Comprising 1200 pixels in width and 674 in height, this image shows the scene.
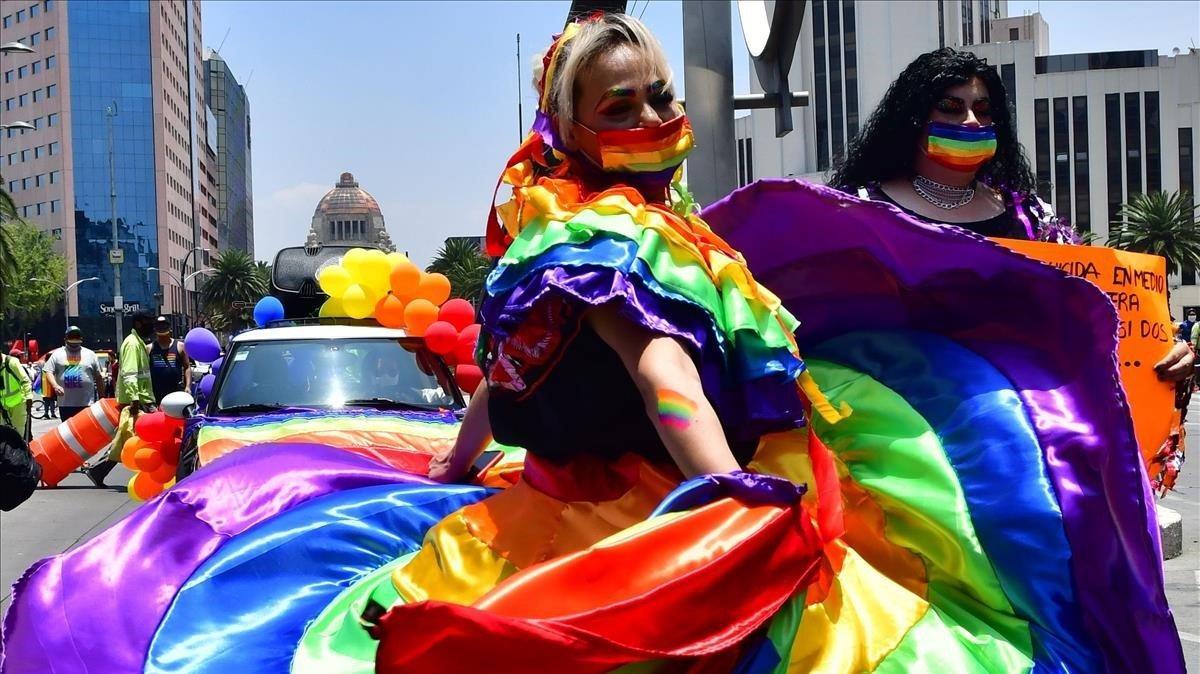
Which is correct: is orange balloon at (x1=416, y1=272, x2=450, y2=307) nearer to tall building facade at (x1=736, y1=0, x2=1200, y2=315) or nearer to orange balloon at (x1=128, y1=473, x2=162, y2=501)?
orange balloon at (x1=128, y1=473, x2=162, y2=501)

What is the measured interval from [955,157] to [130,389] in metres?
9.41

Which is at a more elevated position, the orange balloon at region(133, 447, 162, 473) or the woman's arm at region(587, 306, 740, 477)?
the woman's arm at region(587, 306, 740, 477)

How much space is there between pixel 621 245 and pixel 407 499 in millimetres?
905

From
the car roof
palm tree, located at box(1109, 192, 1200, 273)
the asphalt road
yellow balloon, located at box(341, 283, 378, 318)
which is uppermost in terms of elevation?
palm tree, located at box(1109, 192, 1200, 273)

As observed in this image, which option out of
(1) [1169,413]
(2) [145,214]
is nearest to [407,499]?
(1) [1169,413]

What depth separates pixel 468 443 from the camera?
8.81 feet

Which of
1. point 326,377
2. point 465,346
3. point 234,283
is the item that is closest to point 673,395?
point 326,377

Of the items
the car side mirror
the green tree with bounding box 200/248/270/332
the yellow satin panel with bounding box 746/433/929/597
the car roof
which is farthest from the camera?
the green tree with bounding box 200/248/270/332

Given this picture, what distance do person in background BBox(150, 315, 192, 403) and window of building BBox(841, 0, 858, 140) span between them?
7038cm

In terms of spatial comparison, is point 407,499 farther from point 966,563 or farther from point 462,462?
point 966,563

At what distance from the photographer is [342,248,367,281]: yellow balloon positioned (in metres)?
8.68

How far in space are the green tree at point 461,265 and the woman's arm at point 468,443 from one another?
204 feet

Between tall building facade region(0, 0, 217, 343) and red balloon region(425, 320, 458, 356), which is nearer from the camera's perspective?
red balloon region(425, 320, 458, 356)

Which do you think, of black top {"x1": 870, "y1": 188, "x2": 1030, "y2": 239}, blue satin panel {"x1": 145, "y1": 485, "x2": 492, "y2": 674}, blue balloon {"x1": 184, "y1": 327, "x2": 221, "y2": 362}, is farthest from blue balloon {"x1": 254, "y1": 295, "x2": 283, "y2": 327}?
blue satin panel {"x1": 145, "y1": 485, "x2": 492, "y2": 674}
